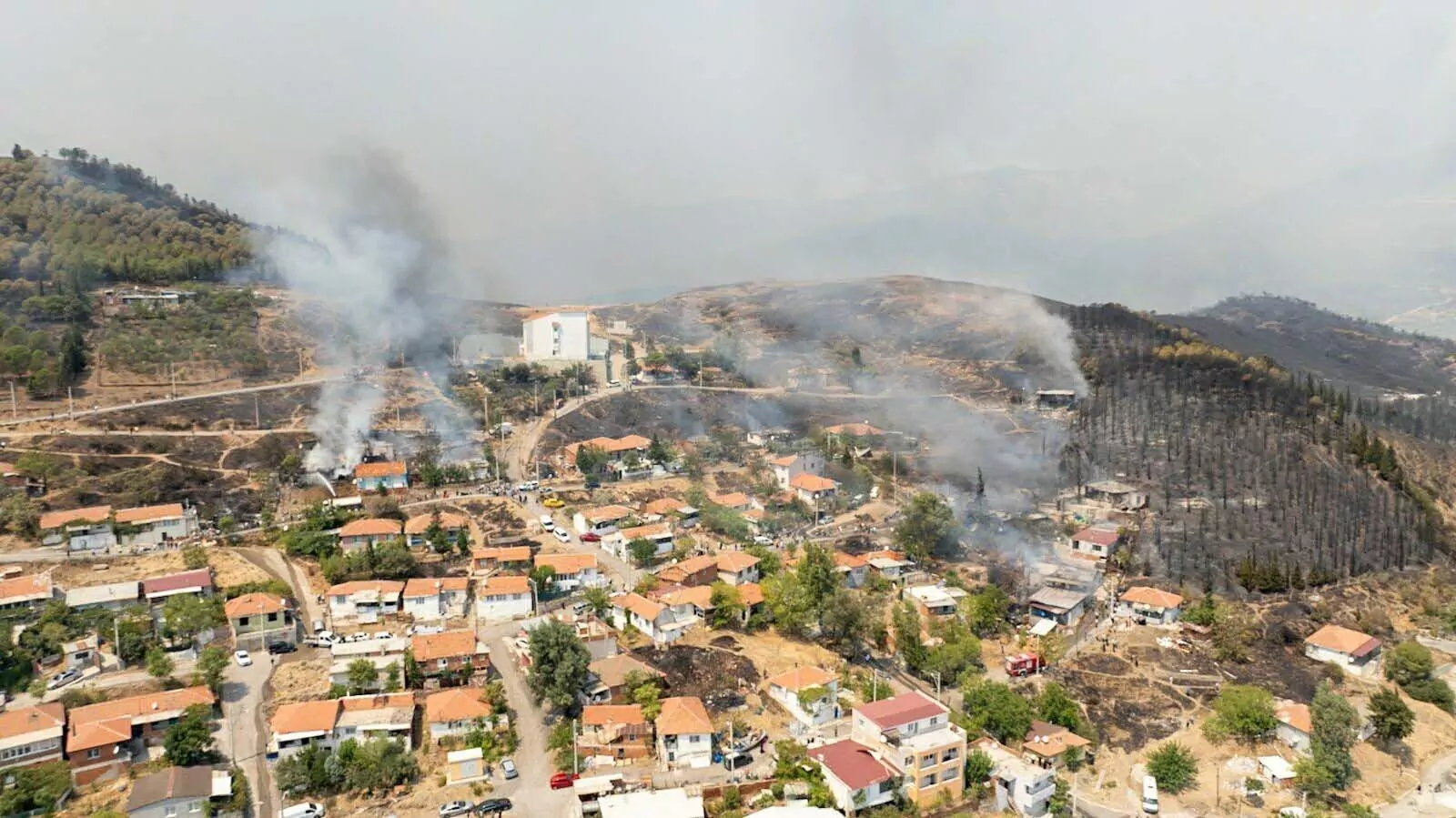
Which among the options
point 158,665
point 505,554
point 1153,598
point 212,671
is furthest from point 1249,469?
point 158,665

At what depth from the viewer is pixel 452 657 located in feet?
88.6

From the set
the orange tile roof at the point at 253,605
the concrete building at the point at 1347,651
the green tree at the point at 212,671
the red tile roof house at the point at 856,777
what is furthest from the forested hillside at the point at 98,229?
the concrete building at the point at 1347,651

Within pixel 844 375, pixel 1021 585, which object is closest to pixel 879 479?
pixel 1021 585

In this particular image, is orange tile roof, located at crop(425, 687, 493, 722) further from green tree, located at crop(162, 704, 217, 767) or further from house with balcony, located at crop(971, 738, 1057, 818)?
house with balcony, located at crop(971, 738, 1057, 818)

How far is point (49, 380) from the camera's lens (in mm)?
45688

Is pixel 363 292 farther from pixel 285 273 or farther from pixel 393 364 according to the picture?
pixel 393 364

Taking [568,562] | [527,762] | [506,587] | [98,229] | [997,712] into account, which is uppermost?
[98,229]

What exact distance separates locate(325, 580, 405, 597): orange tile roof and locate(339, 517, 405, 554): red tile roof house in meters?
3.31

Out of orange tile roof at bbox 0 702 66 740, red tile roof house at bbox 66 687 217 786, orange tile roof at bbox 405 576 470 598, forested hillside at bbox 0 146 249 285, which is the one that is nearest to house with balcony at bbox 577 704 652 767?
orange tile roof at bbox 405 576 470 598

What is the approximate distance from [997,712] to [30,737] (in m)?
24.5

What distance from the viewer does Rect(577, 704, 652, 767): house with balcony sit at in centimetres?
2362

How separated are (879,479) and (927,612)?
49.3 ft

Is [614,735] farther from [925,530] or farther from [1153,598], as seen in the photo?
[1153,598]

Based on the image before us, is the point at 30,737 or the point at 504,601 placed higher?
the point at 504,601
